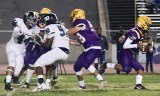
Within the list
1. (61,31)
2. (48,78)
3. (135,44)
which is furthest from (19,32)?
(135,44)

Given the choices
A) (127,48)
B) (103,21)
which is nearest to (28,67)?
(127,48)

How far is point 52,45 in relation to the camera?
13.6m

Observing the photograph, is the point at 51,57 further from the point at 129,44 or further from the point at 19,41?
the point at 129,44

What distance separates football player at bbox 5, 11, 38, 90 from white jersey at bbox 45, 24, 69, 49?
0.86 m

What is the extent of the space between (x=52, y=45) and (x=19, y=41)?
1.16 meters

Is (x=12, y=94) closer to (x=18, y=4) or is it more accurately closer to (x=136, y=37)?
(x=136, y=37)

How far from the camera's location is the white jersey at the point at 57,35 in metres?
13.5

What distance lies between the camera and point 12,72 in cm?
1414

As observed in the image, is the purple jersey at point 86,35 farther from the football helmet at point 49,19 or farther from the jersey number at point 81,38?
the football helmet at point 49,19

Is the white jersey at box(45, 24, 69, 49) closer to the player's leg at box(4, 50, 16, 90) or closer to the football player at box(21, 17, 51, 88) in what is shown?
the football player at box(21, 17, 51, 88)

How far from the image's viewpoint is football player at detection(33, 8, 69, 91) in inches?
524

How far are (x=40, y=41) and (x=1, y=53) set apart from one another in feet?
44.2

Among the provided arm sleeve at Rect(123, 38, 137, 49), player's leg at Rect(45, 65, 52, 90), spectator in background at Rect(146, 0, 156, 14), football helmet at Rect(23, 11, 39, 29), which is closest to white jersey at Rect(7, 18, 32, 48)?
football helmet at Rect(23, 11, 39, 29)

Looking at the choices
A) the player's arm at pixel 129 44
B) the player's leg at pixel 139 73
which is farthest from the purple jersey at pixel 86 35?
the player's leg at pixel 139 73
